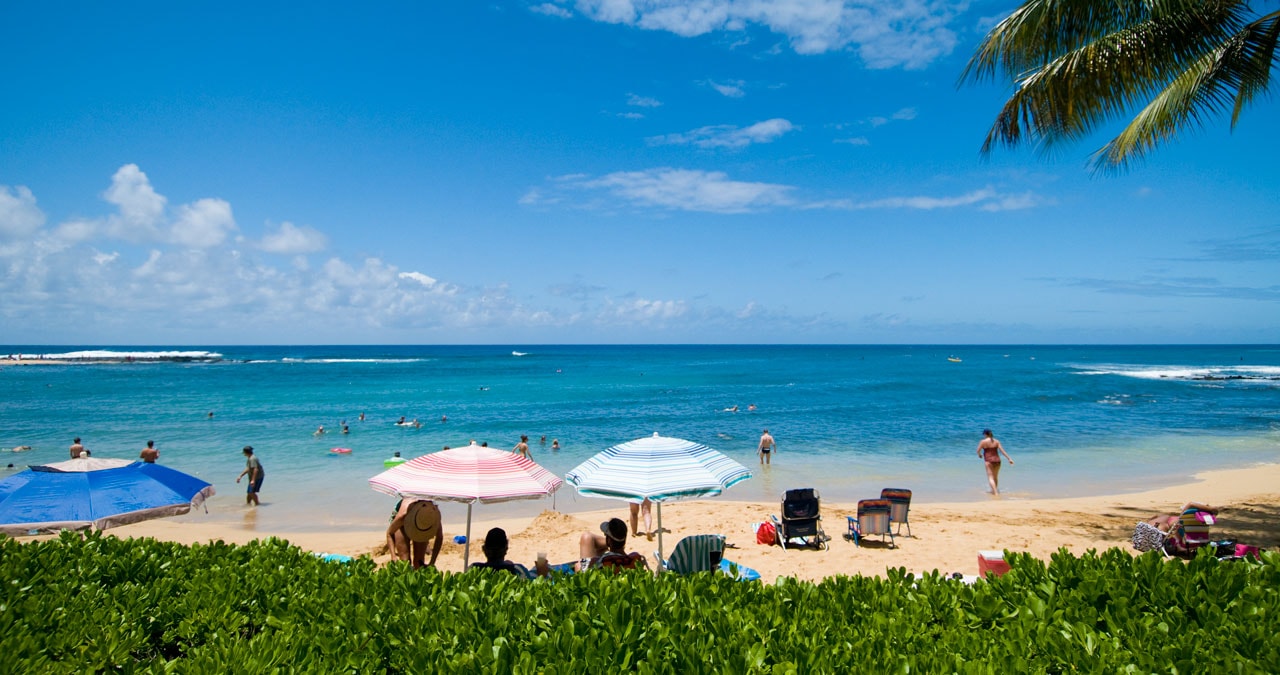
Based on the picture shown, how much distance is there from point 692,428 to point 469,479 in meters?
22.0

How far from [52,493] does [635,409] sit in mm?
29858

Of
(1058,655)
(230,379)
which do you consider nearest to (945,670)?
(1058,655)

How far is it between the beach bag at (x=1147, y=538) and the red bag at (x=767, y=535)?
17.1 feet

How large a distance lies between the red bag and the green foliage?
6827mm

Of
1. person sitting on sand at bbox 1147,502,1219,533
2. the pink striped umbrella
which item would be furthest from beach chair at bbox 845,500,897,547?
the pink striped umbrella

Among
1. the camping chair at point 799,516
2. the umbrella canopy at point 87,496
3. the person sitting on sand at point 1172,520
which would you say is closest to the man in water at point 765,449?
the camping chair at point 799,516

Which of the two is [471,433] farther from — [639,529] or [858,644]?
[858,644]

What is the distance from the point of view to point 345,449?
2162 cm

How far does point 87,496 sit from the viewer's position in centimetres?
682

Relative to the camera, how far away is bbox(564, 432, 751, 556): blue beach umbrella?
7.09 meters

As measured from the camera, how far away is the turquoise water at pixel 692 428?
17.4 metres

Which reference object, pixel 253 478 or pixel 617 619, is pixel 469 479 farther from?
pixel 253 478

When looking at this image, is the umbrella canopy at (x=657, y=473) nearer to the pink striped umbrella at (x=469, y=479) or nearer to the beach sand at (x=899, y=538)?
the pink striped umbrella at (x=469, y=479)

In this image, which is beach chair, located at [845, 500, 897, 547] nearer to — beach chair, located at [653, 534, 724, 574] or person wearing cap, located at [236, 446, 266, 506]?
beach chair, located at [653, 534, 724, 574]
